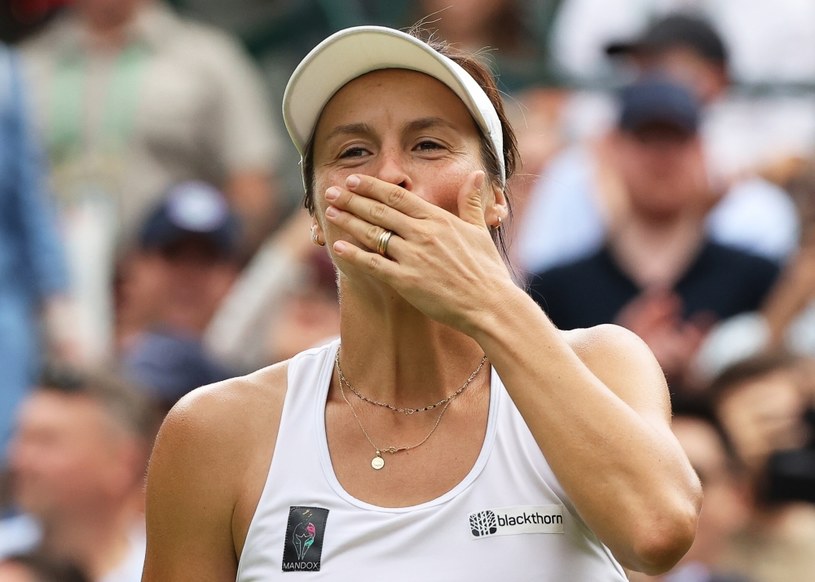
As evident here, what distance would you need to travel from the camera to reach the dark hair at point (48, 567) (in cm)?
450

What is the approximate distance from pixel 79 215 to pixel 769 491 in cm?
333

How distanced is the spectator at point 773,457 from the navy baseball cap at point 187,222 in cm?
227

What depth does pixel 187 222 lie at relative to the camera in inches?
265

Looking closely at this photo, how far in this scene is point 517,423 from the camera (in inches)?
109

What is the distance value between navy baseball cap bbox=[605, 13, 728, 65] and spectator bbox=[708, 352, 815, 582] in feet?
5.24

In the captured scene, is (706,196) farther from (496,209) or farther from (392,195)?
(392,195)

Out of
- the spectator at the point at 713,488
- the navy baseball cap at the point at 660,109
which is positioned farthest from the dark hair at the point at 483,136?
the navy baseball cap at the point at 660,109

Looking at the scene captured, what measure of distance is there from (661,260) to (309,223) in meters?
1.56

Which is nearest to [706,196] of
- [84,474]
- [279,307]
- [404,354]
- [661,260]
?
[661,260]

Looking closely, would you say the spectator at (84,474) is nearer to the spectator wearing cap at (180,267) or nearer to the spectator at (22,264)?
the spectator at (22,264)

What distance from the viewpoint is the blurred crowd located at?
5.70 m

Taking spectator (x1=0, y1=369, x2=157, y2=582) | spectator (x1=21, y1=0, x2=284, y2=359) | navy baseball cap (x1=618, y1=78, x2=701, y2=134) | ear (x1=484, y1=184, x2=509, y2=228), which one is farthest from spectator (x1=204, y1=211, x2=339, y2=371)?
ear (x1=484, y1=184, x2=509, y2=228)

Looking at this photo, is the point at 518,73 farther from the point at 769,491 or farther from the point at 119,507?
the point at 119,507

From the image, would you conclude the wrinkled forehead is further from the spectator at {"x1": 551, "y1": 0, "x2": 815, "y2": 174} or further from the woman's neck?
the spectator at {"x1": 551, "y1": 0, "x2": 815, "y2": 174}
